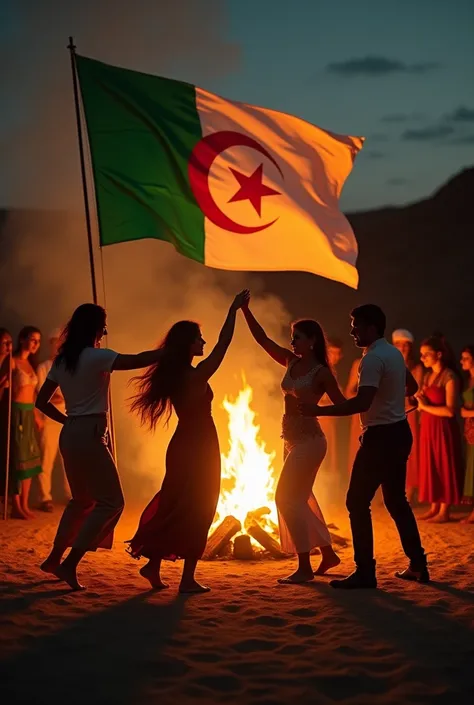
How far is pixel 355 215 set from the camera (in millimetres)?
44031

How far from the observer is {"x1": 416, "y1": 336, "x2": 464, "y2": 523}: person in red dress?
1062 centimetres

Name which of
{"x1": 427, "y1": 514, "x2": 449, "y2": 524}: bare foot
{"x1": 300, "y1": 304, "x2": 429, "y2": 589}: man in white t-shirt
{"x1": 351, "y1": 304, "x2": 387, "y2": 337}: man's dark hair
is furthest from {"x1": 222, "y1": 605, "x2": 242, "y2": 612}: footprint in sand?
{"x1": 427, "y1": 514, "x2": 449, "y2": 524}: bare foot

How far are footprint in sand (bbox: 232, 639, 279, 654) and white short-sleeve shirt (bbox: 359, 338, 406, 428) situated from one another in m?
1.97

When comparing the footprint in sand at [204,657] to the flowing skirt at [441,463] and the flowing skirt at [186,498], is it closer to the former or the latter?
the flowing skirt at [186,498]

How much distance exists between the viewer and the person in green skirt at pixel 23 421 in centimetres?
1070

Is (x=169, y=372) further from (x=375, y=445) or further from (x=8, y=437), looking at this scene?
(x=8, y=437)

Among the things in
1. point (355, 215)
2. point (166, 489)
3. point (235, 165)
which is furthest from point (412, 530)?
point (355, 215)

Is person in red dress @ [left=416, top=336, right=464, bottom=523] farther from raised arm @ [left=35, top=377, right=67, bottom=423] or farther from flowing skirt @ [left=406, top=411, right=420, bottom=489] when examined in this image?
raised arm @ [left=35, top=377, right=67, bottom=423]

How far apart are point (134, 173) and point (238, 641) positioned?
4.99 meters

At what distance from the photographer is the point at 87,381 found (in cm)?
671

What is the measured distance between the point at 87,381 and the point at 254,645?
2.14m

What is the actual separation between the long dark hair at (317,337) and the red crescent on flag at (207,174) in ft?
9.06

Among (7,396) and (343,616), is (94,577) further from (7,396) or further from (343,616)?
(7,396)

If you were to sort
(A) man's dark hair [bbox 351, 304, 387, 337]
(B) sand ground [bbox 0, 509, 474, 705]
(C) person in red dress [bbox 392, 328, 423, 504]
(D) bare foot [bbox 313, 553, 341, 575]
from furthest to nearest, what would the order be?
(C) person in red dress [bbox 392, 328, 423, 504] → (D) bare foot [bbox 313, 553, 341, 575] → (A) man's dark hair [bbox 351, 304, 387, 337] → (B) sand ground [bbox 0, 509, 474, 705]
